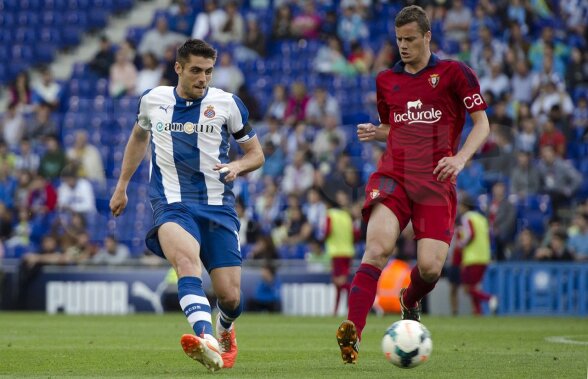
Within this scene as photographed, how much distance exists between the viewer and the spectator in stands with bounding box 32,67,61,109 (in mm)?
23719

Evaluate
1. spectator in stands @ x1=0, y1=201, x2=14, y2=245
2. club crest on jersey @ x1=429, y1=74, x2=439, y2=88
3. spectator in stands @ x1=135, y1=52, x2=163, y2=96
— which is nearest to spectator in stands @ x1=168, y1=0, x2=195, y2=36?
spectator in stands @ x1=135, y1=52, x2=163, y2=96

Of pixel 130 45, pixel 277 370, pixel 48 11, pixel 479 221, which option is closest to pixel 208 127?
pixel 277 370

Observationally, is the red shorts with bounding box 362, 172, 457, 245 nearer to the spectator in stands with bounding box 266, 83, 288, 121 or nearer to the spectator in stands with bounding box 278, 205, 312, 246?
the spectator in stands with bounding box 278, 205, 312, 246

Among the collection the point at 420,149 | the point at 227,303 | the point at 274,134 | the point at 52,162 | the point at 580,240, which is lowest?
the point at 580,240

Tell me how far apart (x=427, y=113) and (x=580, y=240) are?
33.8 feet

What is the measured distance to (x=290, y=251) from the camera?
19328 millimetres

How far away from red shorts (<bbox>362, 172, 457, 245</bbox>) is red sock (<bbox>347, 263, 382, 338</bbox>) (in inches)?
18.2

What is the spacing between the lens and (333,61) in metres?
22.6

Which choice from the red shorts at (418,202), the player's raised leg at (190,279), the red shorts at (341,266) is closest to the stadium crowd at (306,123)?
the red shorts at (341,266)

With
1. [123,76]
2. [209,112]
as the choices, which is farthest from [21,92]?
[209,112]

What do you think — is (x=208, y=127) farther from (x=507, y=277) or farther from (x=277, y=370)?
(x=507, y=277)

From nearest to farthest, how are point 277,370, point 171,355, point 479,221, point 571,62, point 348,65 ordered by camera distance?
point 277,370
point 171,355
point 479,221
point 571,62
point 348,65

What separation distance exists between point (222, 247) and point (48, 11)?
19125mm

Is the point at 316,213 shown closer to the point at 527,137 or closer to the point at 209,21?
the point at 527,137
